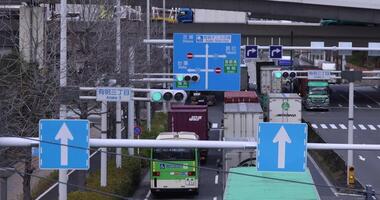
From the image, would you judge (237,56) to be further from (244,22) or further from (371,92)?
(371,92)

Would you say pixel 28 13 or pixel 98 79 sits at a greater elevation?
pixel 28 13

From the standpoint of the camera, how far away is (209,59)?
2712 cm

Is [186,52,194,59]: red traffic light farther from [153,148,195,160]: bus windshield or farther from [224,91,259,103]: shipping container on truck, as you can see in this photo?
[224,91,259,103]: shipping container on truck

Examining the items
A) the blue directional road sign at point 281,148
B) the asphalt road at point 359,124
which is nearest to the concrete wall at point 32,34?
the blue directional road sign at point 281,148

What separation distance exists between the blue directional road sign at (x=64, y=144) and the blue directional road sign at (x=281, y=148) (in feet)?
8.39

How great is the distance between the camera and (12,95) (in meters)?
18.0

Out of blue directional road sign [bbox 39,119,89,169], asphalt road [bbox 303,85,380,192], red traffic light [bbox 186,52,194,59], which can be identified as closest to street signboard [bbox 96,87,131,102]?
blue directional road sign [bbox 39,119,89,169]

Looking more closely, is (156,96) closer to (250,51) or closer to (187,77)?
(187,77)

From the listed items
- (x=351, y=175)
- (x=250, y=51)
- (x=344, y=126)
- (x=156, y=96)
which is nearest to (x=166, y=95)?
(x=156, y=96)

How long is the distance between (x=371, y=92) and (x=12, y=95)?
2803 inches

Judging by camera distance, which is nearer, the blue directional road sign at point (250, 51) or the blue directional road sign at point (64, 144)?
the blue directional road sign at point (64, 144)

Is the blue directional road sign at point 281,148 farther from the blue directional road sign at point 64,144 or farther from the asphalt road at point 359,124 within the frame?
the asphalt road at point 359,124

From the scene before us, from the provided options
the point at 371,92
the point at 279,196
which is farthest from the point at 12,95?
the point at 371,92

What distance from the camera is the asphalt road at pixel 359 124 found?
118ft
